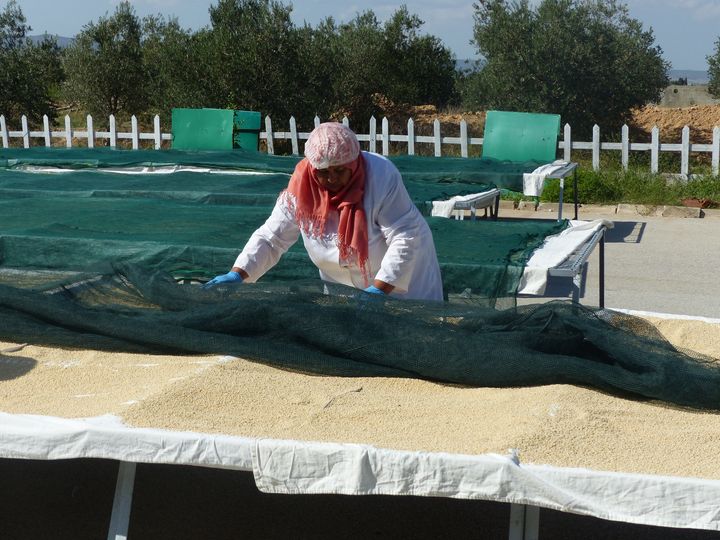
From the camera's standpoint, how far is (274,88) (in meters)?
19.8

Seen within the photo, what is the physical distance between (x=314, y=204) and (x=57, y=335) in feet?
3.80

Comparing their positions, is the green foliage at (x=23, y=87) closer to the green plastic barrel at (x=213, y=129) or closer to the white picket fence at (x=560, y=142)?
the white picket fence at (x=560, y=142)

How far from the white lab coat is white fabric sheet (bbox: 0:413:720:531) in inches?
59.4

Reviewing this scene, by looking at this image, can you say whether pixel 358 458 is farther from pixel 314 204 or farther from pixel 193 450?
pixel 314 204

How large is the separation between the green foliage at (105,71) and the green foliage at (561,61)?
8.82 meters

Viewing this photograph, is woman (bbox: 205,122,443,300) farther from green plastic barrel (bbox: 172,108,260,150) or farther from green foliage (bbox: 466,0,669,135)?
green foliage (bbox: 466,0,669,135)

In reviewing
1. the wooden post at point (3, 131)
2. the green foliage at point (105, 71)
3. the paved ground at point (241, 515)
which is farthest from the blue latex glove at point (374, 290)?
the green foliage at point (105, 71)

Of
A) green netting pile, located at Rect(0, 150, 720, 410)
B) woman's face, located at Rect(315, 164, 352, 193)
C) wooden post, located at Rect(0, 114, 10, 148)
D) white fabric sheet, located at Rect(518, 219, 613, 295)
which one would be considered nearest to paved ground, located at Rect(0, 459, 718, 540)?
green netting pile, located at Rect(0, 150, 720, 410)

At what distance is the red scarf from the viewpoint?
403 centimetres

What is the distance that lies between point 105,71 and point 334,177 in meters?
21.9

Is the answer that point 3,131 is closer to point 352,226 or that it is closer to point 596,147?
point 596,147

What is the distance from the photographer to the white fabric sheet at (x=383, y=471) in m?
2.52

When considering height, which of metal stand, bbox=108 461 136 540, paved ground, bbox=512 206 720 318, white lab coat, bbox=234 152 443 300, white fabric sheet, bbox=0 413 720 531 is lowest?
paved ground, bbox=512 206 720 318

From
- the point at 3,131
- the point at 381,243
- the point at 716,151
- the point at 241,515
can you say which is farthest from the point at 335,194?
the point at 3,131
